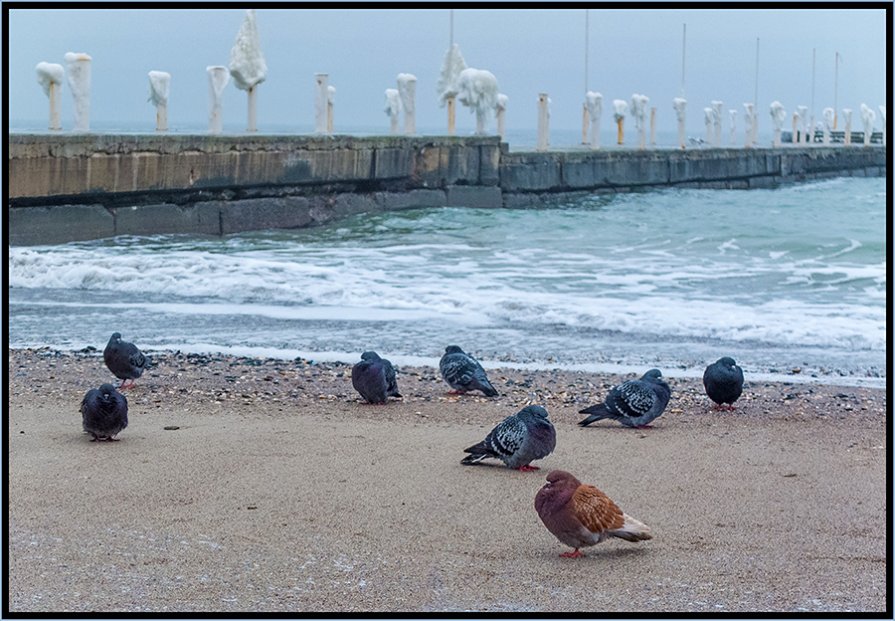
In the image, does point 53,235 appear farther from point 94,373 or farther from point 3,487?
point 3,487

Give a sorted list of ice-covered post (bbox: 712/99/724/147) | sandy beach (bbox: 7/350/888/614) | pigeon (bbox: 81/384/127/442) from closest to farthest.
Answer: sandy beach (bbox: 7/350/888/614) → pigeon (bbox: 81/384/127/442) → ice-covered post (bbox: 712/99/724/147)

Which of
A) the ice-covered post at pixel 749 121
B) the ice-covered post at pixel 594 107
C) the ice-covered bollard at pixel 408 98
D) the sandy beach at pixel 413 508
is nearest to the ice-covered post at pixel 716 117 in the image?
the ice-covered post at pixel 749 121

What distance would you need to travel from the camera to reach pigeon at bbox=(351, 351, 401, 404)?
814cm

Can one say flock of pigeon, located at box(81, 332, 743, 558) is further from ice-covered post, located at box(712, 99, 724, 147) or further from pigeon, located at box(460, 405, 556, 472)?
ice-covered post, located at box(712, 99, 724, 147)

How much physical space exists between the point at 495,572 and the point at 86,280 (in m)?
11.5

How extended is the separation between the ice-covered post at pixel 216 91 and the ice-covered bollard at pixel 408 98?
5.69m

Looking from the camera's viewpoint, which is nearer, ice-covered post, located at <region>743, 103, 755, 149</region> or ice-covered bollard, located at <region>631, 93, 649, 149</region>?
ice-covered bollard, located at <region>631, 93, 649, 149</region>

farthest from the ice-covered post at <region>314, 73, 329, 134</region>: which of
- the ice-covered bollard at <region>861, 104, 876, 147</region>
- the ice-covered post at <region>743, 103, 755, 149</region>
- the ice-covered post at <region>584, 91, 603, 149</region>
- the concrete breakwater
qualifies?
the ice-covered bollard at <region>861, 104, 876, 147</region>

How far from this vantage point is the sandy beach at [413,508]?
4.50 metres

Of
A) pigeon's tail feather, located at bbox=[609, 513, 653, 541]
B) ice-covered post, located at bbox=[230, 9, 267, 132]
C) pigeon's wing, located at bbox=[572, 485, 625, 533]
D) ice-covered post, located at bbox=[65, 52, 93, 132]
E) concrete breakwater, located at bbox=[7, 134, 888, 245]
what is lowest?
pigeon's tail feather, located at bbox=[609, 513, 653, 541]

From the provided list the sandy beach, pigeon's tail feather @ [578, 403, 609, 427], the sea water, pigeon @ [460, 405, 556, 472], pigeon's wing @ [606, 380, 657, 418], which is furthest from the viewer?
the sea water

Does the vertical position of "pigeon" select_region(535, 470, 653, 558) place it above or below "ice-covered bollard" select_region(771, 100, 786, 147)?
below

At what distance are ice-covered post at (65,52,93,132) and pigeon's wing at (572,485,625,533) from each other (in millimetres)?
17249

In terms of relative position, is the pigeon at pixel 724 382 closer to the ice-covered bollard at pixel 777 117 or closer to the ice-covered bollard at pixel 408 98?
the ice-covered bollard at pixel 408 98
